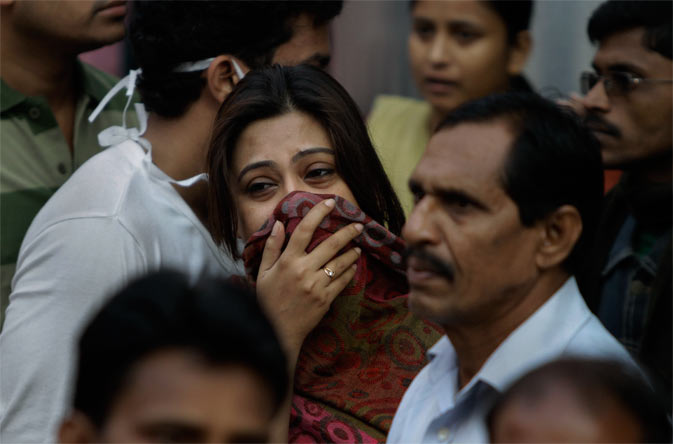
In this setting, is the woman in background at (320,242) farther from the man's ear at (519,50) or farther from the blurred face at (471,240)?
the man's ear at (519,50)

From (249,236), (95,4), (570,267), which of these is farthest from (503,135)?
(95,4)

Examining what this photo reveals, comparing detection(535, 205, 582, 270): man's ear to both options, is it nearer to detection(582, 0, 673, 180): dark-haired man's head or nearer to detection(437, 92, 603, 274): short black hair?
detection(437, 92, 603, 274): short black hair

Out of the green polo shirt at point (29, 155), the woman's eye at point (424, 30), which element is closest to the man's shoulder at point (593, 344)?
the green polo shirt at point (29, 155)

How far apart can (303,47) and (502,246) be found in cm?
155

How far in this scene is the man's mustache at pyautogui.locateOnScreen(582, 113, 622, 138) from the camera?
12.1 feet

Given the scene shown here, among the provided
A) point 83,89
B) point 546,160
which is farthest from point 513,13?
point 546,160

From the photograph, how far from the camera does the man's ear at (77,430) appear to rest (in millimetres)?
1739

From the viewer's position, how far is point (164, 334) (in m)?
1.68

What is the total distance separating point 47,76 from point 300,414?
1898 millimetres

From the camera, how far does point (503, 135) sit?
7.38 ft

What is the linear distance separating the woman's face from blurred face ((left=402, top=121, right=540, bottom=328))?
732 mm

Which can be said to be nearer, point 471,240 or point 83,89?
point 471,240

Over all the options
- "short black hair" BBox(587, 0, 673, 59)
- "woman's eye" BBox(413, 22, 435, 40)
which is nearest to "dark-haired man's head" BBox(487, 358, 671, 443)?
"short black hair" BBox(587, 0, 673, 59)

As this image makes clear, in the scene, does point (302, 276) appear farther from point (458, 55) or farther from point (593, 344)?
point (458, 55)
